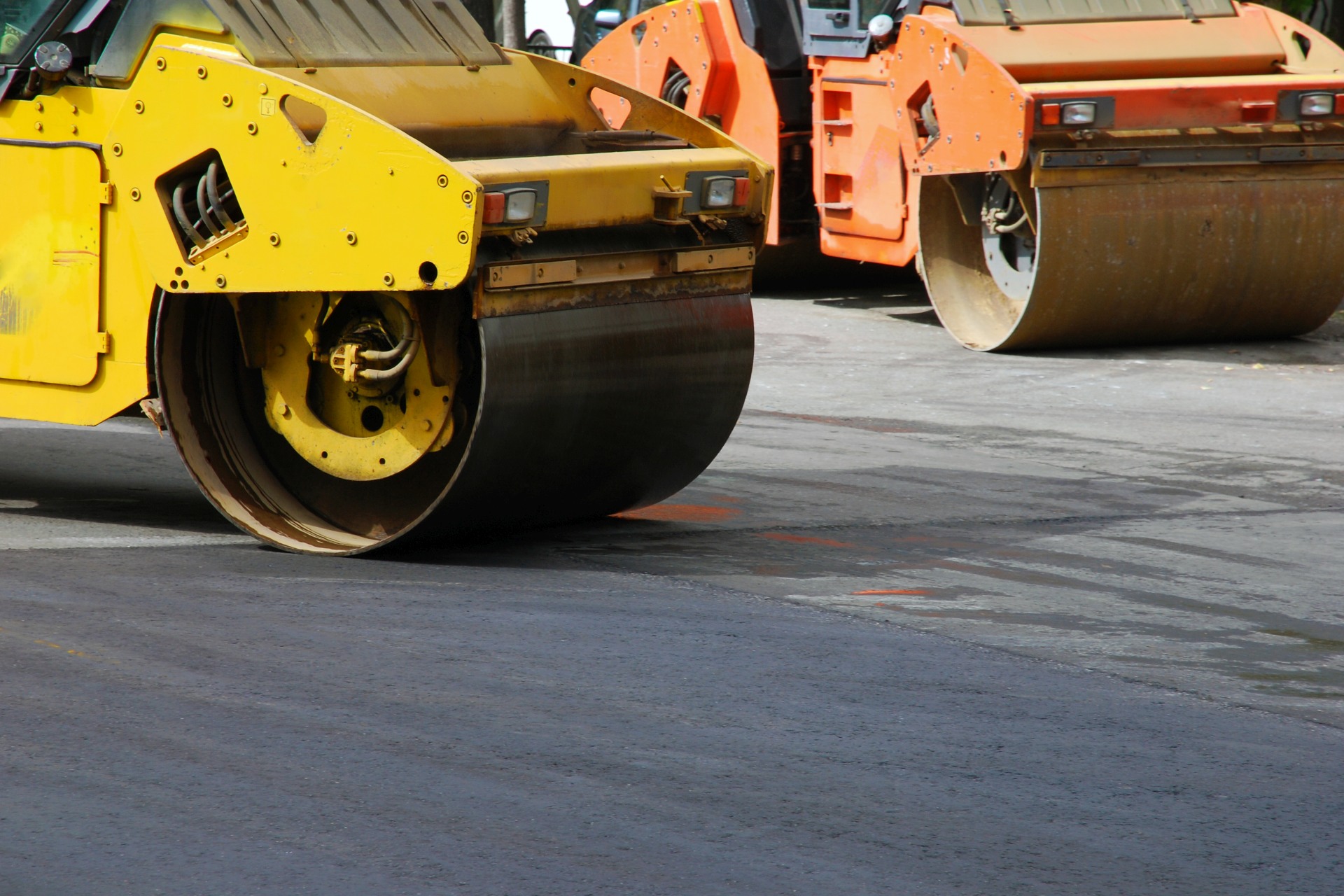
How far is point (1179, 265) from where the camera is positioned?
1082cm

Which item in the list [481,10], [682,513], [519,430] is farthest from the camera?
[481,10]

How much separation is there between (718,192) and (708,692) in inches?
83.0

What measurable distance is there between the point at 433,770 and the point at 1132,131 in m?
7.46

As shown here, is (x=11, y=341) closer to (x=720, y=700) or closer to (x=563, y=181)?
(x=563, y=181)

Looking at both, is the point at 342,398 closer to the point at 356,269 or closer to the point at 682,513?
the point at 356,269

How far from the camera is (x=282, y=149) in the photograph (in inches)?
227

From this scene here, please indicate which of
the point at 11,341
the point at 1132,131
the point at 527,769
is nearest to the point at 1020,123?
the point at 1132,131

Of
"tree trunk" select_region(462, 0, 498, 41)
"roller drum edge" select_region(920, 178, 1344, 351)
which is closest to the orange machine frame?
"roller drum edge" select_region(920, 178, 1344, 351)

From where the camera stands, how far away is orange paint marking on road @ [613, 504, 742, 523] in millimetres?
7020

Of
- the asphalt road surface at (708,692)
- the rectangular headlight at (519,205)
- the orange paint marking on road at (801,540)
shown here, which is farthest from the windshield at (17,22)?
the orange paint marking on road at (801,540)

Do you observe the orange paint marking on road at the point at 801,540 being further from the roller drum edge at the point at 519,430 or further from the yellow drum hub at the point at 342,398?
the yellow drum hub at the point at 342,398

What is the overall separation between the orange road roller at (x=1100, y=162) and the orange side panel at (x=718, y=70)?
1055 millimetres

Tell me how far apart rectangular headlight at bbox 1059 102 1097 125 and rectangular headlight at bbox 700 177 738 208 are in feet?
14.8

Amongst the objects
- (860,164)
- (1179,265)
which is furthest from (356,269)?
(860,164)
